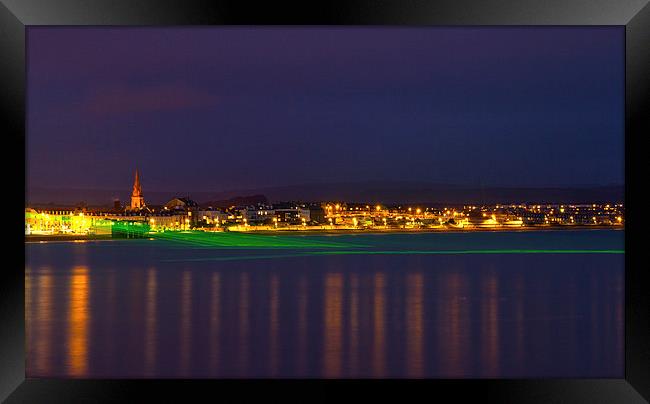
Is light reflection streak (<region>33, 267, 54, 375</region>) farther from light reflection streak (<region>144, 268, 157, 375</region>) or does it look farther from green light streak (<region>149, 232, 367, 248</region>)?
green light streak (<region>149, 232, 367, 248</region>)

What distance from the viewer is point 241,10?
401 cm

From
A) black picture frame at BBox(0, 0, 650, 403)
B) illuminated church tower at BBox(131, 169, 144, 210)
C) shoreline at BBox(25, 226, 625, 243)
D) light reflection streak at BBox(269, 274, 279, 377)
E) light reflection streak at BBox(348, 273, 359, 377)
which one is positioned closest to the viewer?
black picture frame at BBox(0, 0, 650, 403)

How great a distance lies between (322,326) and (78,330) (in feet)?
8.68

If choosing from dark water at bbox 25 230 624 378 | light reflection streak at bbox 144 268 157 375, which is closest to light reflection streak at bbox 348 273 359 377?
dark water at bbox 25 230 624 378

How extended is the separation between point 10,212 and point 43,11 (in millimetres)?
1005

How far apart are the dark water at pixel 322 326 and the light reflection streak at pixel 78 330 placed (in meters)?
0.03

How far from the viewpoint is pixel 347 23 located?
4.02 metres

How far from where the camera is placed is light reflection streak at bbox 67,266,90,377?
22.0ft

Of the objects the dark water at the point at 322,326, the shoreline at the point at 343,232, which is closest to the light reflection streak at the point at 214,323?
the dark water at the point at 322,326

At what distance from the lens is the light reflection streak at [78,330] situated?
22.0 ft

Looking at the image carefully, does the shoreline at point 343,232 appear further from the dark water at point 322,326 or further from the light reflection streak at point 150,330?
Result: the light reflection streak at point 150,330

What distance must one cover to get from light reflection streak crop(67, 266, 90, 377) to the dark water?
0.10 ft

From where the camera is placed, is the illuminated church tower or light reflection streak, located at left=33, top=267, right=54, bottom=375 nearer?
light reflection streak, located at left=33, top=267, right=54, bottom=375

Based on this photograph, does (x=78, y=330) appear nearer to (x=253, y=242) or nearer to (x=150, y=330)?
(x=150, y=330)
